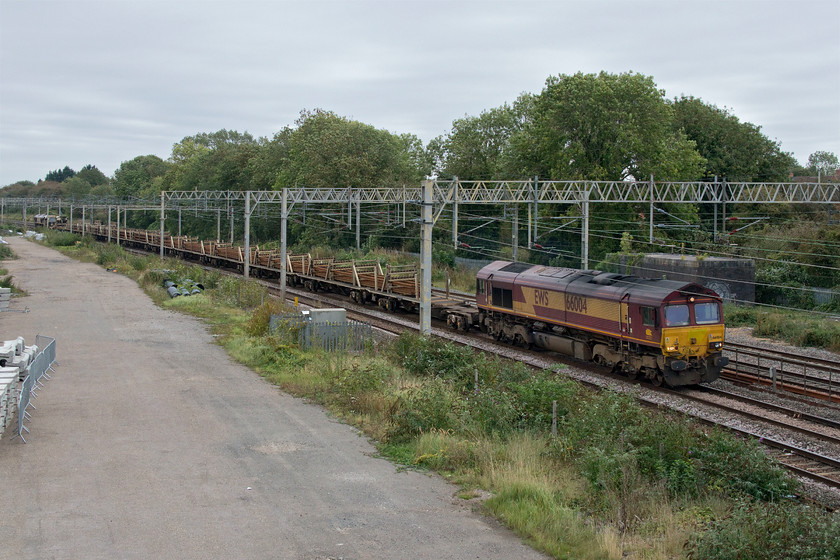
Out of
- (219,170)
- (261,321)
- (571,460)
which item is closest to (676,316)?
(571,460)

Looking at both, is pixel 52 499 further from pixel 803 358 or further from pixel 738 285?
pixel 738 285

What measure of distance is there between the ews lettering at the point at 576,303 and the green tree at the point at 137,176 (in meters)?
110

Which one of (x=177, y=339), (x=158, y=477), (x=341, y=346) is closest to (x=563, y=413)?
(x=158, y=477)

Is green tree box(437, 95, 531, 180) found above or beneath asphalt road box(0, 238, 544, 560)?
above

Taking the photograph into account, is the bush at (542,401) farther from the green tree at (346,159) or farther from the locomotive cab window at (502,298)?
the green tree at (346,159)

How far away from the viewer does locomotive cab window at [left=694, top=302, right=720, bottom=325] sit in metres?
19.1

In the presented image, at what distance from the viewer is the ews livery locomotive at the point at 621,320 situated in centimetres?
1873

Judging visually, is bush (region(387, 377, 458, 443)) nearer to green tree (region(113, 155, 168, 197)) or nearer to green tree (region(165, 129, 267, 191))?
green tree (region(165, 129, 267, 191))

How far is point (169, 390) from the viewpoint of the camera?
55.3 ft

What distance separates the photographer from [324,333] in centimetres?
2195

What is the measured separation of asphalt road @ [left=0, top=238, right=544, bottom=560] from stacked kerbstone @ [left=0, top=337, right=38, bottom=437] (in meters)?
0.45

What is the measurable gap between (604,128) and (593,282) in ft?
79.8

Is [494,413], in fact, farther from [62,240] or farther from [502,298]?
[62,240]

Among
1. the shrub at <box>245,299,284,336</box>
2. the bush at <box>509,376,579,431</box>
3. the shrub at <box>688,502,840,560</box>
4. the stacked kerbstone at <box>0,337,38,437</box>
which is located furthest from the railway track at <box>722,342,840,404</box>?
the stacked kerbstone at <box>0,337,38,437</box>
